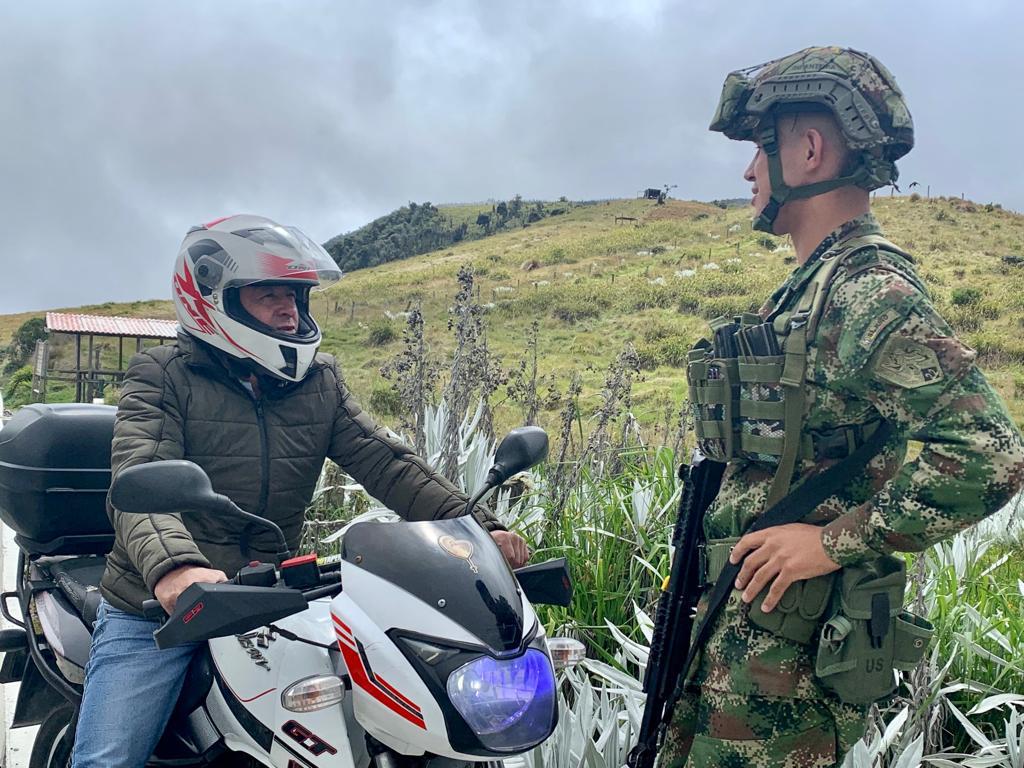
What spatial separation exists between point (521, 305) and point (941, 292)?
18116 millimetres

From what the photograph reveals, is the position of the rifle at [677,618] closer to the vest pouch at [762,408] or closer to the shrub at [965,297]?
the vest pouch at [762,408]

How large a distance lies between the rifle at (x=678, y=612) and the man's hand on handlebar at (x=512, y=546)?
1.66 feet

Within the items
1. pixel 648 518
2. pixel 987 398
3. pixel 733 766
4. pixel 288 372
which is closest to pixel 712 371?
pixel 987 398

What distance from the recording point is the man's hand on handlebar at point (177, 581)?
1958 millimetres

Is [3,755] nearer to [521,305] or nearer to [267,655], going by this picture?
[267,655]

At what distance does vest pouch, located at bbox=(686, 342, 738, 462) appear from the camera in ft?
7.55

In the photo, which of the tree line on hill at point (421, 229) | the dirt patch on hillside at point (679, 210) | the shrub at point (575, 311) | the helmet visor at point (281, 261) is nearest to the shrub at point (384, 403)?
the helmet visor at point (281, 261)

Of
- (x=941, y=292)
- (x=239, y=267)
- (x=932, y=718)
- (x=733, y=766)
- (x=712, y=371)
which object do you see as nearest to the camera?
(x=733, y=766)

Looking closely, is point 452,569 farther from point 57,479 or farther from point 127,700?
point 57,479

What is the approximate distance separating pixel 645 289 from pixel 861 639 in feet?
136

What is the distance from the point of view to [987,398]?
1967mm

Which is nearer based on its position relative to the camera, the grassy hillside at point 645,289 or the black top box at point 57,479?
the black top box at point 57,479

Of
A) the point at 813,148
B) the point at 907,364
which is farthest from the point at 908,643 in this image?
the point at 813,148

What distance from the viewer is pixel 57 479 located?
310 cm
